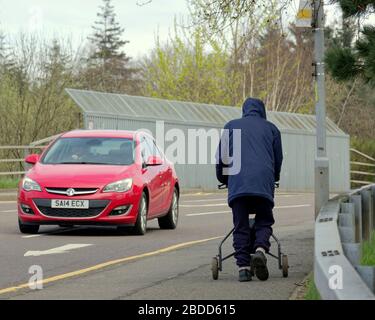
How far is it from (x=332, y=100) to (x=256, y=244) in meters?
62.1

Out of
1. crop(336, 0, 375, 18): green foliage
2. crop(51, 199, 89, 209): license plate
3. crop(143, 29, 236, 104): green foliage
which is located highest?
crop(143, 29, 236, 104): green foliage

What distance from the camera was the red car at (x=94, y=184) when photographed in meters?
16.0

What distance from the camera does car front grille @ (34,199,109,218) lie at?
16.0 metres

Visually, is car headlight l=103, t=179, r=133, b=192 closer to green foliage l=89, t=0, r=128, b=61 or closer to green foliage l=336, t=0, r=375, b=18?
green foliage l=336, t=0, r=375, b=18

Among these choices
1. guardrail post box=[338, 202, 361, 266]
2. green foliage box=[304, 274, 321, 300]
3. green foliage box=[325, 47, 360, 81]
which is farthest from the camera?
green foliage box=[325, 47, 360, 81]

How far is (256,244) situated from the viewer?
10375 millimetres

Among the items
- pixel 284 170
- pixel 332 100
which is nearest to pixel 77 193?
pixel 284 170

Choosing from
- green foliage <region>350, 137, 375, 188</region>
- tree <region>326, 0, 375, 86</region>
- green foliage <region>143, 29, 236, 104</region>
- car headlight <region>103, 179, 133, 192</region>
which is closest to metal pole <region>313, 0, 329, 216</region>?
tree <region>326, 0, 375, 86</region>

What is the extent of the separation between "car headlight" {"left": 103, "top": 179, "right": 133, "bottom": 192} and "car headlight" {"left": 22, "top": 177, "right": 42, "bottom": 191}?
3.11 feet

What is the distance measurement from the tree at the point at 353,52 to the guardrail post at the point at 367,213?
135 centimetres

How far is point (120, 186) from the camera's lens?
16.2 meters

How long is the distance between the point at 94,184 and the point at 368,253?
18.3 ft

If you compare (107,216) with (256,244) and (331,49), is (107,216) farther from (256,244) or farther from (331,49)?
(256,244)

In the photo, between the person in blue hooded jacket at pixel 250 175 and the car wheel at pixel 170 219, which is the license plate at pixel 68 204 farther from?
the person in blue hooded jacket at pixel 250 175
